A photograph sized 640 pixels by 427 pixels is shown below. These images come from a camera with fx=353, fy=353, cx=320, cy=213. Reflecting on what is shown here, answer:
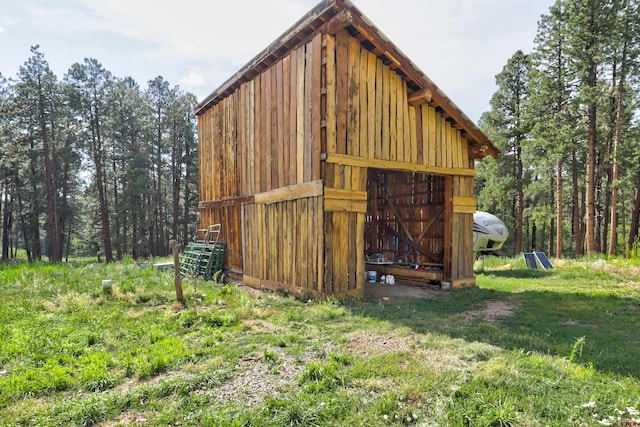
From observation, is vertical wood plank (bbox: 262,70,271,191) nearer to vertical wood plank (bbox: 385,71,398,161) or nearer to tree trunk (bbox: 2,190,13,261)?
vertical wood plank (bbox: 385,71,398,161)

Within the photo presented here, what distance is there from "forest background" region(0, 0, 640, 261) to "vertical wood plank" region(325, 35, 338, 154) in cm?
1429

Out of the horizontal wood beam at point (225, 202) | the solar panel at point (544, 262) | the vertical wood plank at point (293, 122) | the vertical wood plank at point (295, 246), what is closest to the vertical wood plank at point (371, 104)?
the vertical wood plank at point (293, 122)

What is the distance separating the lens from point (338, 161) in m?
7.66

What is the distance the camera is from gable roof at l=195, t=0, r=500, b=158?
7346mm

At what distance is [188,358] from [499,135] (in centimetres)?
2566

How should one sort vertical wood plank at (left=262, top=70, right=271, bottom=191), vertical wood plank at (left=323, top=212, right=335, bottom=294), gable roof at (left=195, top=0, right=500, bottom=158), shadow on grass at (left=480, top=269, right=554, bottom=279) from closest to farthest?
1. gable roof at (left=195, top=0, right=500, bottom=158)
2. vertical wood plank at (left=323, top=212, right=335, bottom=294)
3. vertical wood plank at (left=262, top=70, right=271, bottom=191)
4. shadow on grass at (left=480, top=269, right=554, bottom=279)

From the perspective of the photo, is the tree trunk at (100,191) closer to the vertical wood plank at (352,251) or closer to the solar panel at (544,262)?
the vertical wood plank at (352,251)

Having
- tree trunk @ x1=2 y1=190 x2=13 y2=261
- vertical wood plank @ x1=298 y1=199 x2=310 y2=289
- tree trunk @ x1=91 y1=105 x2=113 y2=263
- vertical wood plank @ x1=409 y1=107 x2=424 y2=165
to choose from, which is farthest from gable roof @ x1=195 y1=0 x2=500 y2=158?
tree trunk @ x1=2 y1=190 x2=13 y2=261

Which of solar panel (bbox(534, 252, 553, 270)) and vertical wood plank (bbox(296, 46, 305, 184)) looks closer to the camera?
vertical wood plank (bbox(296, 46, 305, 184))

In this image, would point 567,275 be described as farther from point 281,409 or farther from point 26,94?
point 26,94

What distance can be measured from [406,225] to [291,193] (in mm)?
4685

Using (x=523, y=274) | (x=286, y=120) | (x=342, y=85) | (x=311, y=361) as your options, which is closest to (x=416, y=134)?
(x=342, y=85)

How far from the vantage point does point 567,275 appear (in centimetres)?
1183

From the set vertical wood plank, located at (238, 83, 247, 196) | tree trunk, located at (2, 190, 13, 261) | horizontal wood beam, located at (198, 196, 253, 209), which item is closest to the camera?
horizontal wood beam, located at (198, 196, 253, 209)
